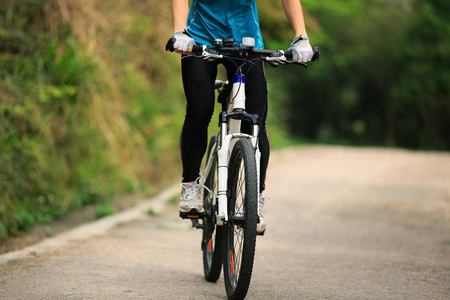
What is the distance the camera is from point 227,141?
143 inches

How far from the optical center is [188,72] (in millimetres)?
3713

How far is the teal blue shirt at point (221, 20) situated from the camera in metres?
3.79

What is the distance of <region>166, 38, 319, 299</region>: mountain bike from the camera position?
10.7 ft

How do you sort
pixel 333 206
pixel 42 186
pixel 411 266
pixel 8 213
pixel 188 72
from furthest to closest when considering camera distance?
pixel 333 206, pixel 42 186, pixel 8 213, pixel 411 266, pixel 188 72

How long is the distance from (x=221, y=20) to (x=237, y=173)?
957 mm

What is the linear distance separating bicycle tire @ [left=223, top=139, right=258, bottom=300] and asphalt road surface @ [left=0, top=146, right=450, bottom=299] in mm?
255

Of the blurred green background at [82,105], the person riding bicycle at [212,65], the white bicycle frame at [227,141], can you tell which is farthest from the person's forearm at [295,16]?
the blurred green background at [82,105]

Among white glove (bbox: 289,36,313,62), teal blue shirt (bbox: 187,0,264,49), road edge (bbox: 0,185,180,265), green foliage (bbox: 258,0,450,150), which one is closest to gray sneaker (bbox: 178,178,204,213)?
teal blue shirt (bbox: 187,0,264,49)

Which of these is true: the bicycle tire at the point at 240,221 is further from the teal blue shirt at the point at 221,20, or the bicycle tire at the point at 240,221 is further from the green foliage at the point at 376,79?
the green foliage at the point at 376,79

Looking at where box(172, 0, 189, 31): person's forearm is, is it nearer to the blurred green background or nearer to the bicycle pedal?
the bicycle pedal

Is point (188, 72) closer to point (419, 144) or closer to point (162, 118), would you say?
point (162, 118)

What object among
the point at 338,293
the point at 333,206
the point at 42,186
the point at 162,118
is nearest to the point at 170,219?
the point at 42,186

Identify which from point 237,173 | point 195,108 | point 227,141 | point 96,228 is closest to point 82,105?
point 96,228

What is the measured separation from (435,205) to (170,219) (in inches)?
150
